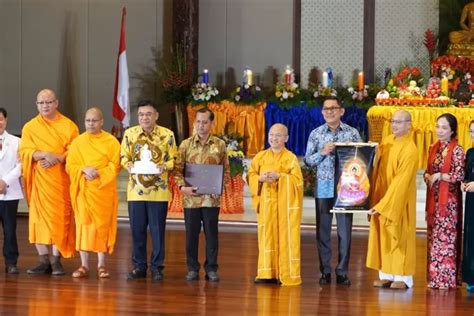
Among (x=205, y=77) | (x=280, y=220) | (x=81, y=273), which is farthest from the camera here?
(x=205, y=77)

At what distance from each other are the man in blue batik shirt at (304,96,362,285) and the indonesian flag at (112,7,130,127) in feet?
20.2

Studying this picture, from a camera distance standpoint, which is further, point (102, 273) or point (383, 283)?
point (102, 273)

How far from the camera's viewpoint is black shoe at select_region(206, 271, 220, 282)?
8164 millimetres

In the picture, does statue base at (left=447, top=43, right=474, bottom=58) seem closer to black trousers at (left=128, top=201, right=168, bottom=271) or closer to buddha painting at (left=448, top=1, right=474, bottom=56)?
buddha painting at (left=448, top=1, right=474, bottom=56)

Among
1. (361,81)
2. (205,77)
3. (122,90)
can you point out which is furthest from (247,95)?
(122,90)

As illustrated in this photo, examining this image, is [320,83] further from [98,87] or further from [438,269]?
[438,269]

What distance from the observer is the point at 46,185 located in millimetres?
8312

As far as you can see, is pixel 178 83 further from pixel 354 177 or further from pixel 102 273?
pixel 354 177

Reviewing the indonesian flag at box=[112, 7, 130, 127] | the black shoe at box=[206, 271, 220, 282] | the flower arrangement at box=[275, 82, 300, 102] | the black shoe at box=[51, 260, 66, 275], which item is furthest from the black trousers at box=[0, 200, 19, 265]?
the flower arrangement at box=[275, 82, 300, 102]

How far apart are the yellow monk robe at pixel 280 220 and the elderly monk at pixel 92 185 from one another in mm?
1073

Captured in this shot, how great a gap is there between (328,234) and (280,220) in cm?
39

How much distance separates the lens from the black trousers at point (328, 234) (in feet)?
26.6

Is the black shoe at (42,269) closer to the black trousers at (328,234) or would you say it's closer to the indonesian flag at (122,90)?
the black trousers at (328,234)

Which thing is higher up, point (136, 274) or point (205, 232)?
point (205, 232)
